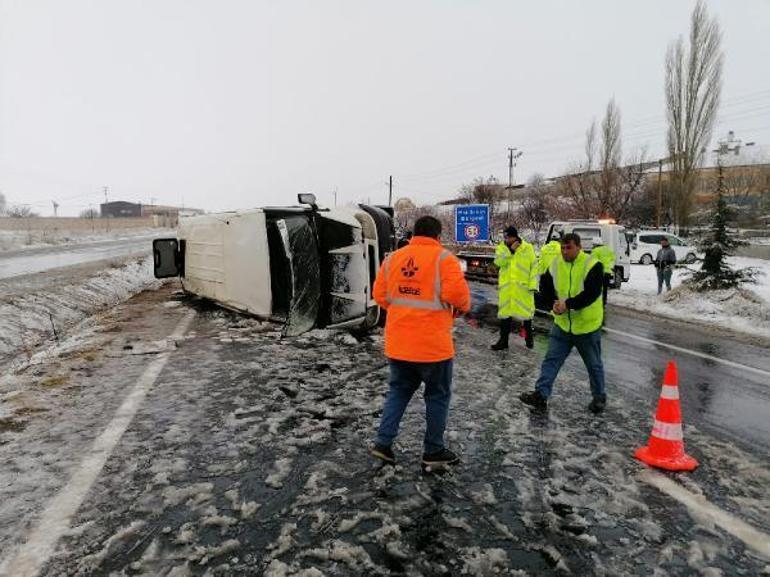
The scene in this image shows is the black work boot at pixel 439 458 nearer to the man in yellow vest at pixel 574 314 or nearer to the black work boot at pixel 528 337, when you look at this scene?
Result: the man in yellow vest at pixel 574 314

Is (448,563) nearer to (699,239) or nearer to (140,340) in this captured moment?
(140,340)

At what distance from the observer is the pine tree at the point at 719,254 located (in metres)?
13.7

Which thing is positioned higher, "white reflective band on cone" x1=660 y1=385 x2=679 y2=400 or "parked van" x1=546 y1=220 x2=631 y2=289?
"parked van" x1=546 y1=220 x2=631 y2=289

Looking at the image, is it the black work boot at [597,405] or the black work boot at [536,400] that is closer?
the black work boot at [597,405]

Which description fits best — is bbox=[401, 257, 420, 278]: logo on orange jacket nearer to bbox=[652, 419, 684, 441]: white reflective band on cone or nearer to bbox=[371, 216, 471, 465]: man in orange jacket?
bbox=[371, 216, 471, 465]: man in orange jacket

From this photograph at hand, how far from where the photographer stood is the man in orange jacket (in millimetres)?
3906

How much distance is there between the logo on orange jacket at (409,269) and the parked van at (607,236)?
12.2m

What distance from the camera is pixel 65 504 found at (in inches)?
133

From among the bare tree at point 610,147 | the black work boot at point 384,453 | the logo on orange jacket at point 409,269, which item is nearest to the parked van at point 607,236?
the logo on orange jacket at point 409,269

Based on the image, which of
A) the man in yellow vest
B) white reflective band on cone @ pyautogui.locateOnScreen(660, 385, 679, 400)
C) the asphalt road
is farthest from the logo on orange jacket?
white reflective band on cone @ pyautogui.locateOnScreen(660, 385, 679, 400)

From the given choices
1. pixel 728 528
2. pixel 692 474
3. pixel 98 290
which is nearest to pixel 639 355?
pixel 692 474

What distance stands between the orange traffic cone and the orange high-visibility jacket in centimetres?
176

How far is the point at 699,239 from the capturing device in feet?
46.3

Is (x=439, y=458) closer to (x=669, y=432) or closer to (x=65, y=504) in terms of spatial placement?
(x=669, y=432)
